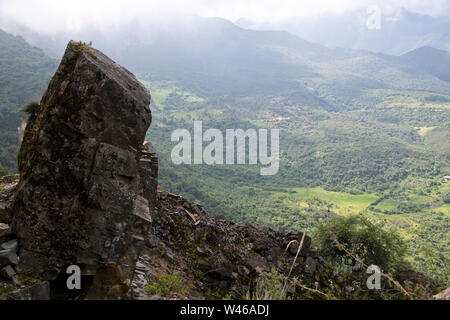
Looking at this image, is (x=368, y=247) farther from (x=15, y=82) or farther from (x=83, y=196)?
(x=15, y=82)

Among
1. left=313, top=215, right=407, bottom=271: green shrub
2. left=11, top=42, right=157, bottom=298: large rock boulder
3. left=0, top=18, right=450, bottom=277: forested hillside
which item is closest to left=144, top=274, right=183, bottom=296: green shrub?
left=11, top=42, right=157, bottom=298: large rock boulder

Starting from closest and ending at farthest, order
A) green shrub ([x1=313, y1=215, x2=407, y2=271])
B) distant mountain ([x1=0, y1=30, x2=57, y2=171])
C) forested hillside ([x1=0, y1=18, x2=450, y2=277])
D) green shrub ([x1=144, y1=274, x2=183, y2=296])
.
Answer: green shrub ([x1=144, y1=274, x2=183, y2=296]) < green shrub ([x1=313, y1=215, x2=407, y2=271]) < distant mountain ([x1=0, y1=30, x2=57, y2=171]) < forested hillside ([x1=0, y1=18, x2=450, y2=277])

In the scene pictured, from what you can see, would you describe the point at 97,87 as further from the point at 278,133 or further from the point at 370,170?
the point at 278,133

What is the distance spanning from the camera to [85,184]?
5.84 m

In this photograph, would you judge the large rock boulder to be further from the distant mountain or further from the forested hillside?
the distant mountain

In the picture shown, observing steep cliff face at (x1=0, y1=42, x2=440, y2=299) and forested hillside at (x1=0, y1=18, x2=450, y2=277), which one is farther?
forested hillside at (x1=0, y1=18, x2=450, y2=277)

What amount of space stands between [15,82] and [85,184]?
105 meters

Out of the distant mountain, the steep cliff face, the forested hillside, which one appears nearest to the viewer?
the steep cliff face

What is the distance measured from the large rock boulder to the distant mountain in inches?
1380

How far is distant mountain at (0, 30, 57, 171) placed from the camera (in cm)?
5362

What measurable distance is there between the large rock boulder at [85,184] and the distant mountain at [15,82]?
3505 cm

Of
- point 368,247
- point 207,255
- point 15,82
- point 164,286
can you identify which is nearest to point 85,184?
point 164,286
